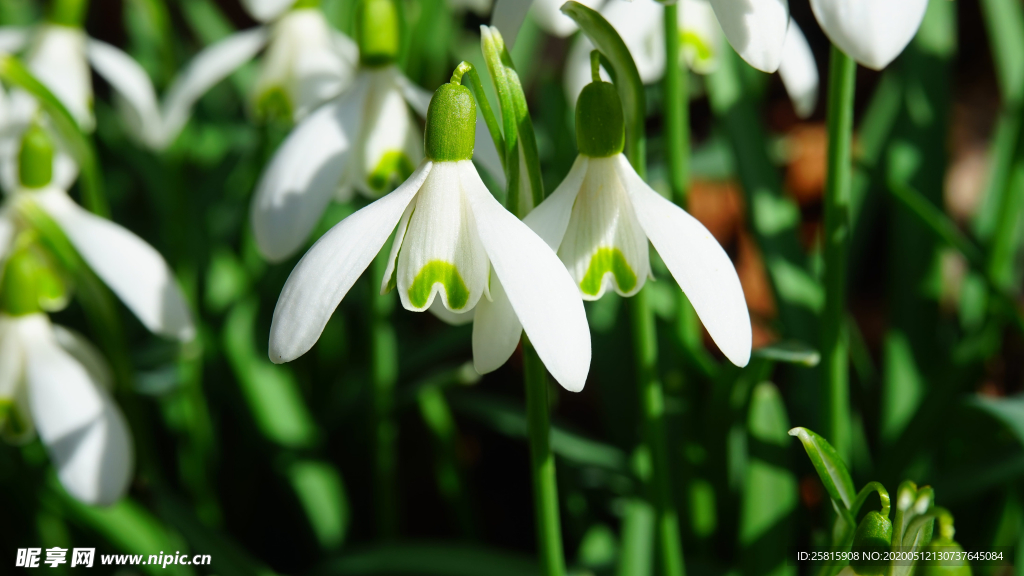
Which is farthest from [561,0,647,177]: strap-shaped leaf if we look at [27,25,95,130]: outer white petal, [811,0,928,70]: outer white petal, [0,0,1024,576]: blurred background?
[27,25,95,130]: outer white petal

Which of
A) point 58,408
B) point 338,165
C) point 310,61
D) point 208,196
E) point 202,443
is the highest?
point 310,61

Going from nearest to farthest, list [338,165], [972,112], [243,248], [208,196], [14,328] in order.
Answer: [338,165] → [14,328] → [243,248] → [208,196] → [972,112]

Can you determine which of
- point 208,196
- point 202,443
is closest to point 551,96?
point 208,196

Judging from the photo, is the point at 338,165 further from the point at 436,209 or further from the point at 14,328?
the point at 14,328

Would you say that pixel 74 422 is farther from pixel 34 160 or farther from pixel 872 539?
pixel 872 539

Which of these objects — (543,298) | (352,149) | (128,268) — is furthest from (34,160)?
(543,298)

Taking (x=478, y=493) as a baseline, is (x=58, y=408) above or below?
above
